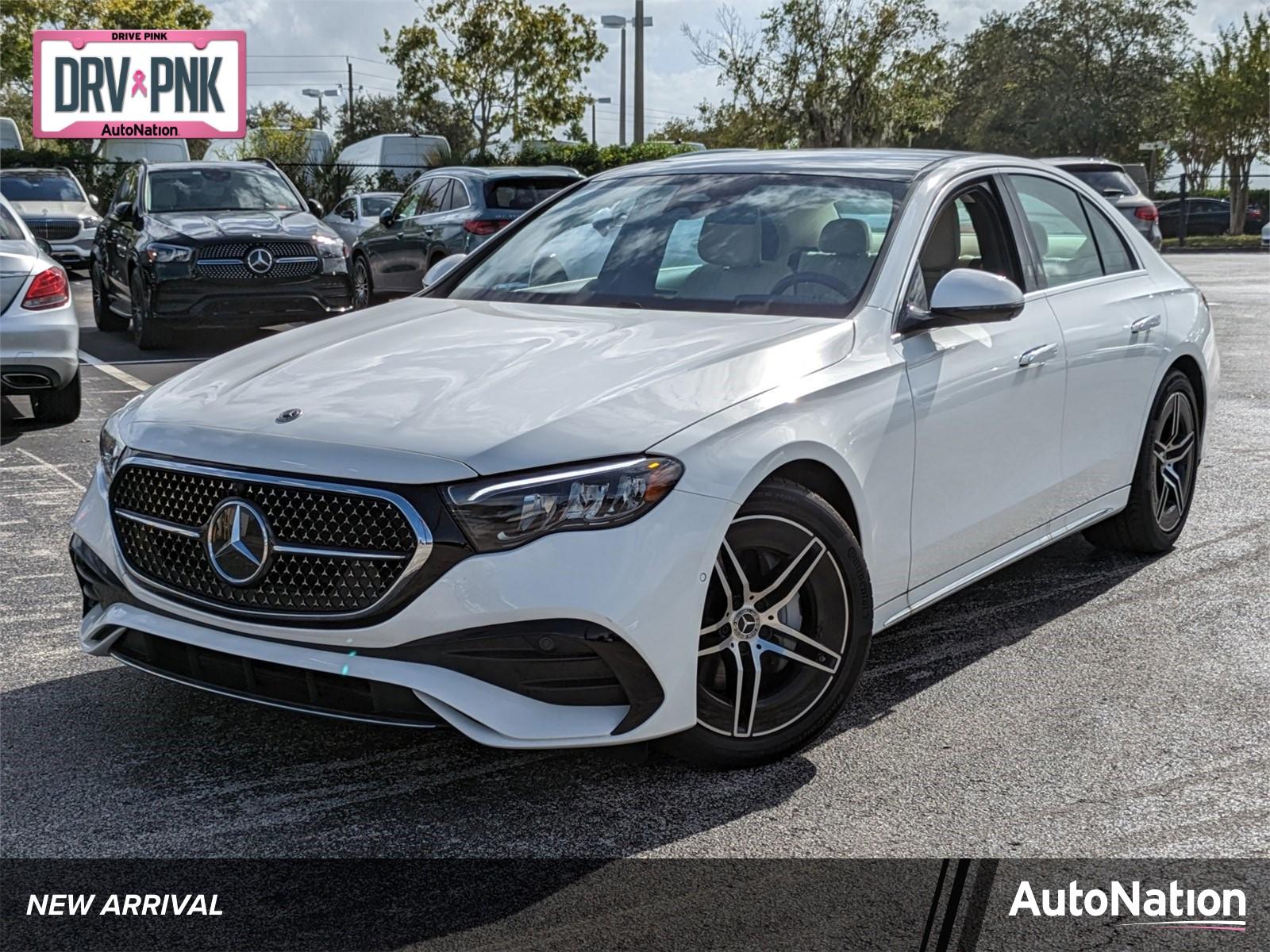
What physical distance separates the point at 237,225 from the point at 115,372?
6.17ft

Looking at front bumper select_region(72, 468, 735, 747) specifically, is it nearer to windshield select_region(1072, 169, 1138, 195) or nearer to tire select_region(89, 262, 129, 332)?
tire select_region(89, 262, 129, 332)

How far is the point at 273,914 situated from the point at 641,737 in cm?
88

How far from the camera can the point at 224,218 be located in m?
13.4

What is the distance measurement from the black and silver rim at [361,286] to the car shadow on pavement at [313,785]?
44.7 feet

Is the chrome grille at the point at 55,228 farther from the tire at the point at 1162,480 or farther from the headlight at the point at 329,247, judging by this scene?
the tire at the point at 1162,480

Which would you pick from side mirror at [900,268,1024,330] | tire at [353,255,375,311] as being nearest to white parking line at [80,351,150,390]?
tire at [353,255,375,311]

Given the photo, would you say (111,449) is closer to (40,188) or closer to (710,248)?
(710,248)

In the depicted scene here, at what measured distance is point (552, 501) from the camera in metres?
3.33

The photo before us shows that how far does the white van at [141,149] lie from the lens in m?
31.6

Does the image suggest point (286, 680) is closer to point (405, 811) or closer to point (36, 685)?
point (405, 811)

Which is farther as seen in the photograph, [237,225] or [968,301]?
[237,225]

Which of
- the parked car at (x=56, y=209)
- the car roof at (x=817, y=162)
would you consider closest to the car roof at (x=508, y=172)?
the parked car at (x=56, y=209)

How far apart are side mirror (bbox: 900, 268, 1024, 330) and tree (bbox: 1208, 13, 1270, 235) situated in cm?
4182

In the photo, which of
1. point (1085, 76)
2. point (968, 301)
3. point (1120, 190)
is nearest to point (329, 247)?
point (968, 301)
